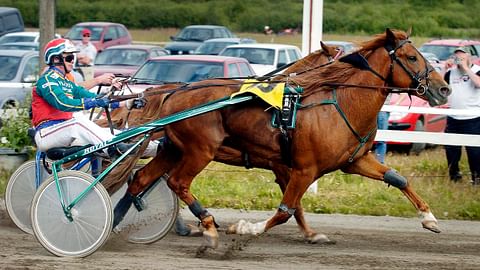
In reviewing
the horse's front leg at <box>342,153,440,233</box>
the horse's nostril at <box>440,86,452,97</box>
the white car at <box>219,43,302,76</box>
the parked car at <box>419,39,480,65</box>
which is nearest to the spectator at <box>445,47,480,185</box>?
the horse's front leg at <box>342,153,440,233</box>

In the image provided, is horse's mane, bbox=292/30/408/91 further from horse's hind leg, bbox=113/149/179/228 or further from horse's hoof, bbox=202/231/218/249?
horse's hoof, bbox=202/231/218/249

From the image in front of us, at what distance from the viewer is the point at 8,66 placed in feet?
62.6

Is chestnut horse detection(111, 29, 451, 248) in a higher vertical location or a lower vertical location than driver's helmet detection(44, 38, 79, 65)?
lower

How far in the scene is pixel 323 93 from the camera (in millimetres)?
8180

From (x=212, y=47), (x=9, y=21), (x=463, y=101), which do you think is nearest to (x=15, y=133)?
(x=463, y=101)

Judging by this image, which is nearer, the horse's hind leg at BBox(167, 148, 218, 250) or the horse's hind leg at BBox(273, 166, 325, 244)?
the horse's hind leg at BBox(167, 148, 218, 250)

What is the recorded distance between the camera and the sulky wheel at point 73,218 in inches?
308

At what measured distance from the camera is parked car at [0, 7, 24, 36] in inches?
1401

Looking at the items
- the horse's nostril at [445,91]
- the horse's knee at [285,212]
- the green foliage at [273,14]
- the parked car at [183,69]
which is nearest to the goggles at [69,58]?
the horse's knee at [285,212]

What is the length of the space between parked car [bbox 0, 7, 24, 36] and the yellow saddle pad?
1126 inches

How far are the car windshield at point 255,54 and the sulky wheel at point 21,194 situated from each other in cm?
1432

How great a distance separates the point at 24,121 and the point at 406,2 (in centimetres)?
3349

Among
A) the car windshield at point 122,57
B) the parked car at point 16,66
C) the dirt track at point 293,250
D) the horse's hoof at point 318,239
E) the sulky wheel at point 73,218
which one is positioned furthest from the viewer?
the car windshield at point 122,57

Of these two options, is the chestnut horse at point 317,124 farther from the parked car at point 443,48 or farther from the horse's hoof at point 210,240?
the parked car at point 443,48
